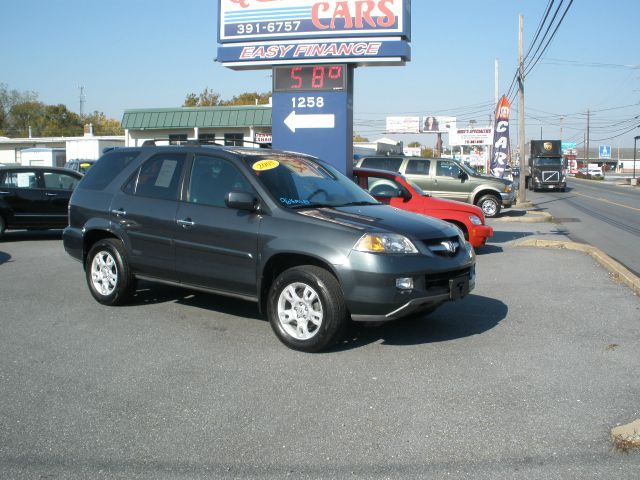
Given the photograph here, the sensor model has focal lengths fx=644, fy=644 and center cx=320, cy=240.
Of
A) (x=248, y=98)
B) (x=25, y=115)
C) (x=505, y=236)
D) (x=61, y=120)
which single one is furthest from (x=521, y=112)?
(x=25, y=115)

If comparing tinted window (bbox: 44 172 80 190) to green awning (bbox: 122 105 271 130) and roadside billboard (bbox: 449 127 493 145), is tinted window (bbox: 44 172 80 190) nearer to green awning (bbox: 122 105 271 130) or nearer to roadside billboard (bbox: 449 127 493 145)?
green awning (bbox: 122 105 271 130)

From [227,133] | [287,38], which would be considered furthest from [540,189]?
[287,38]

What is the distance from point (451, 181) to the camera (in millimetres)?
22031

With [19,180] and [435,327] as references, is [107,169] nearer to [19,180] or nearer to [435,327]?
[435,327]

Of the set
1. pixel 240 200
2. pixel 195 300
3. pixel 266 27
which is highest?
pixel 266 27

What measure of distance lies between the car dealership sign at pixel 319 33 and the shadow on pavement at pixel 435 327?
222 inches

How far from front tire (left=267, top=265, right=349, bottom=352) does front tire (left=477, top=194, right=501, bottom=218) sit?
57.7 feet

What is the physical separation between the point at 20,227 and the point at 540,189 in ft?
128

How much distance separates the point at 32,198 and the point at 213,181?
347 inches

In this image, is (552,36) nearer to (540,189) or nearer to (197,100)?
(540,189)

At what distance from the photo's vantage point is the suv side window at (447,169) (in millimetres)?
22000

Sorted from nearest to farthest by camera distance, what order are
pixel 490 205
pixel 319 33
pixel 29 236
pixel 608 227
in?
1. pixel 319 33
2. pixel 29 236
3. pixel 608 227
4. pixel 490 205

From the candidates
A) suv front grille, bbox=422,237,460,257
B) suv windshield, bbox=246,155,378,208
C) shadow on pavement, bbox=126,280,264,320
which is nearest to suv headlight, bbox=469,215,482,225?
suv windshield, bbox=246,155,378,208

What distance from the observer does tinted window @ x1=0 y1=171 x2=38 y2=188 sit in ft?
45.1
